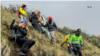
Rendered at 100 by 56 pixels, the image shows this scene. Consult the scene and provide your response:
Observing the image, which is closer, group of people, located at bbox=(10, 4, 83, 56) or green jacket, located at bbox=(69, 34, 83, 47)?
group of people, located at bbox=(10, 4, 83, 56)

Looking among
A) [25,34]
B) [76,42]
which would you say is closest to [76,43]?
[76,42]

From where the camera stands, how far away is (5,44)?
457 cm

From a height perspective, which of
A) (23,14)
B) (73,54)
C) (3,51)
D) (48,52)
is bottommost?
(73,54)

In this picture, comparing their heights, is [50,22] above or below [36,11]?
below

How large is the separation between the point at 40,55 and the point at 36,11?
3417 mm

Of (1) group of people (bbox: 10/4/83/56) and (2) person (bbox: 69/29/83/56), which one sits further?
(2) person (bbox: 69/29/83/56)

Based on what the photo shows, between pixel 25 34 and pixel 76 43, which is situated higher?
pixel 25 34

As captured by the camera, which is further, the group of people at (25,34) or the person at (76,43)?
the person at (76,43)

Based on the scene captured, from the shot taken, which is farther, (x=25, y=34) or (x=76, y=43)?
(x=76, y=43)

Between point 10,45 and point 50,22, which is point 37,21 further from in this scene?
point 10,45

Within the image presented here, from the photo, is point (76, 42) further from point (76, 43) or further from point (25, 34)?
point (25, 34)

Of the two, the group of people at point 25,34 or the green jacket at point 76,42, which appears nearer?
the group of people at point 25,34

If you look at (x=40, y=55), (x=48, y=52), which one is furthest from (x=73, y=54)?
(x=40, y=55)

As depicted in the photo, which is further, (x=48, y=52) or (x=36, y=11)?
(x=36, y=11)
